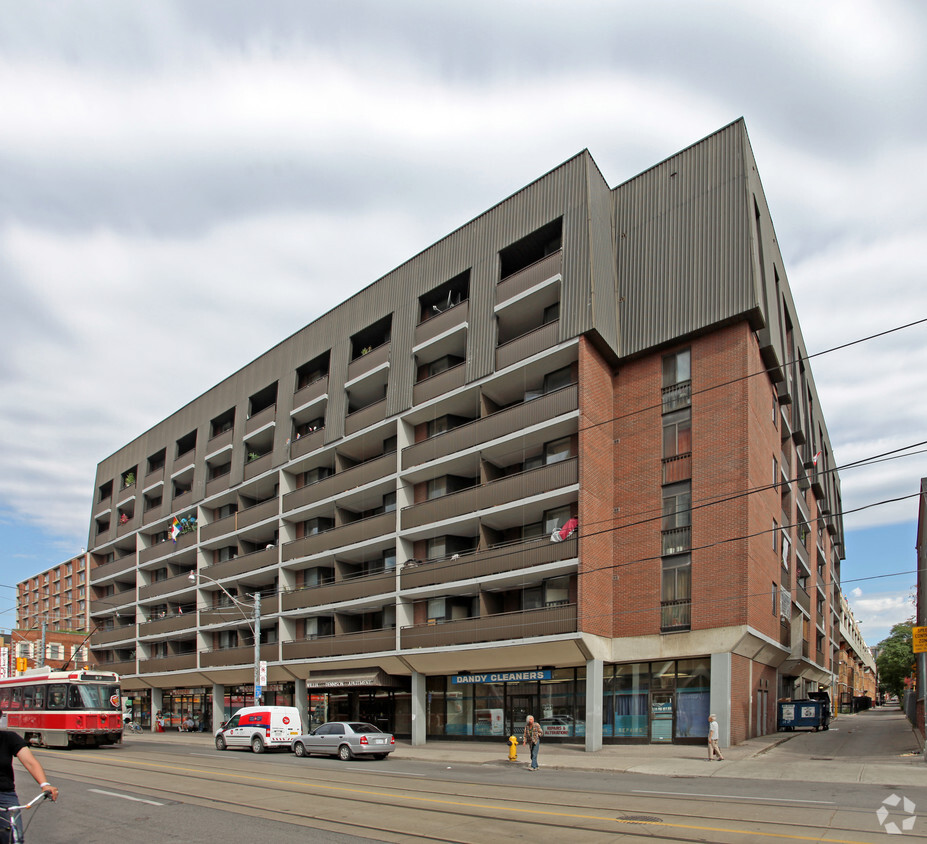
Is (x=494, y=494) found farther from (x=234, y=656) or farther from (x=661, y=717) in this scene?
(x=234, y=656)

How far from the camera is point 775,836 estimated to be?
36.0 ft

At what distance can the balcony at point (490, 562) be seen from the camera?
3030 cm

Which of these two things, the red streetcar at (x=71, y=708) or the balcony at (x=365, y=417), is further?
the balcony at (x=365, y=417)

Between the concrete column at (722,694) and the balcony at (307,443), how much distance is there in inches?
1007

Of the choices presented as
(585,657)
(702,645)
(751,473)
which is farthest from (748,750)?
(751,473)

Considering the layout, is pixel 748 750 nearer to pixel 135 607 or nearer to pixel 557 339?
pixel 557 339

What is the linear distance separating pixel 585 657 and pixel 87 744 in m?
21.5

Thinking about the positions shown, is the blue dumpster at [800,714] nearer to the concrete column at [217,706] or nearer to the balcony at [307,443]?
the balcony at [307,443]

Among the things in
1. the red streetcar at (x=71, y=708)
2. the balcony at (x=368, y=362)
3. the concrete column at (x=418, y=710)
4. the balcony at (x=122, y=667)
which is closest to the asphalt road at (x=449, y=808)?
the red streetcar at (x=71, y=708)

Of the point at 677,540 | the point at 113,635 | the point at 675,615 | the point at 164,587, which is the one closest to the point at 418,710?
the point at 675,615

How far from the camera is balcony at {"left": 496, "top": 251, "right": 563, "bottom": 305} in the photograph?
32.9 metres

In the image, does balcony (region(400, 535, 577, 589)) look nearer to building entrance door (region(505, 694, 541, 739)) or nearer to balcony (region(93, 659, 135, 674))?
building entrance door (region(505, 694, 541, 739))

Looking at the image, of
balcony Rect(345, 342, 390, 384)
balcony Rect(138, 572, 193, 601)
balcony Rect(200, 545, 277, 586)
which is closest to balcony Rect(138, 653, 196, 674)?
balcony Rect(138, 572, 193, 601)

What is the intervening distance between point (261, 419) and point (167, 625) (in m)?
19.1
